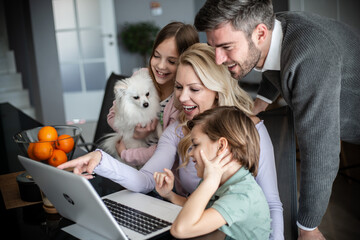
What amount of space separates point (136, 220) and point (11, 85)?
17.2ft

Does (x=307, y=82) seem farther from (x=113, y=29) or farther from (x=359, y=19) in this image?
(x=113, y=29)

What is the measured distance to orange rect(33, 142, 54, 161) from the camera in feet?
4.48

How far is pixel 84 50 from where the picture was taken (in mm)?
6332

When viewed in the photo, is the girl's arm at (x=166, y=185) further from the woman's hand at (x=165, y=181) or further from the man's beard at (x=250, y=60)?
the man's beard at (x=250, y=60)

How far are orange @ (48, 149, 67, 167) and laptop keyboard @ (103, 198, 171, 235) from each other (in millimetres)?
294

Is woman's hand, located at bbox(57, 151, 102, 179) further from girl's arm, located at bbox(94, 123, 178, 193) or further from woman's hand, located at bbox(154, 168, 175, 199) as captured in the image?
woman's hand, located at bbox(154, 168, 175, 199)

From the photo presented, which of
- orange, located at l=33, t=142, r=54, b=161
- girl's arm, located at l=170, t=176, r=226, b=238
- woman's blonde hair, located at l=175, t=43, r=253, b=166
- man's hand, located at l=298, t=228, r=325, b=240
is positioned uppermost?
woman's blonde hair, located at l=175, t=43, r=253, b=166

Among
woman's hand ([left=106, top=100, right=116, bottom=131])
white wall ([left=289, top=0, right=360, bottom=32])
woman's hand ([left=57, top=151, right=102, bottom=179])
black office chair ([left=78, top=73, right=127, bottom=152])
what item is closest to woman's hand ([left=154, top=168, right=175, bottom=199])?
woman's hand ([left=57, top=151, right=102, bottom=179])

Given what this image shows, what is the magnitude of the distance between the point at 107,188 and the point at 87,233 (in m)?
0.38

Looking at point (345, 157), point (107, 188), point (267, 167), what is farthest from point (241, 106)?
point (345, 157)

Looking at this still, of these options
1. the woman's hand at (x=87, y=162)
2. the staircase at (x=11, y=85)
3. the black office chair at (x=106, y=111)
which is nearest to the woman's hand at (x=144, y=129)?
the black office chair at (x=106, y=111)

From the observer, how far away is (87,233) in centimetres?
110

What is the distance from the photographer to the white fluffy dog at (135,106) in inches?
84.2

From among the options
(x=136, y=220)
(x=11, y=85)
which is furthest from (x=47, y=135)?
(x=11, y=85)
